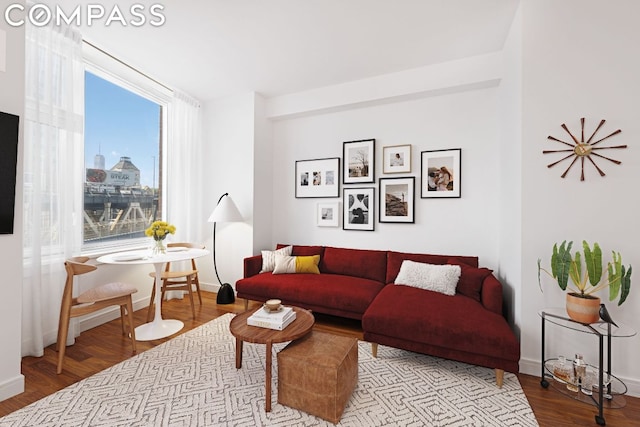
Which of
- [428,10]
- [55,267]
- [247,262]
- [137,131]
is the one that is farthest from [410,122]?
[55,267]

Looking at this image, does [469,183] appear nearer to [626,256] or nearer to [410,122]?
A: [410,122]

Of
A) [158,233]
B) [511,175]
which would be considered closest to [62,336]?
[158,233]

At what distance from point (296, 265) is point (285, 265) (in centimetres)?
14

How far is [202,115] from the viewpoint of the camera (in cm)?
451

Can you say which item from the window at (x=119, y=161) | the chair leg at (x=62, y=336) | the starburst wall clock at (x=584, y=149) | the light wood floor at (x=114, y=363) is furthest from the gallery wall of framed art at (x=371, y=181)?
the chair leg at (x=62, y=336)

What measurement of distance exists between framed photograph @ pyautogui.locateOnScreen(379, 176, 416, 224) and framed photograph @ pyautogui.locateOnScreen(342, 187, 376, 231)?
146mm

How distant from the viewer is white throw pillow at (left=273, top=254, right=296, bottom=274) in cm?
360

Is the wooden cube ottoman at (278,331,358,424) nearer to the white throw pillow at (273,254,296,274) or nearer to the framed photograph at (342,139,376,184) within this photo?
the white throw pillow at (273,254,296,274)

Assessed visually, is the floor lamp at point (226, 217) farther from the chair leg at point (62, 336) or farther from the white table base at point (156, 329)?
the chair leg at point (62, 336)

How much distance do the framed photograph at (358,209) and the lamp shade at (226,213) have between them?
147cm

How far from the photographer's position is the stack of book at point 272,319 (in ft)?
6.59

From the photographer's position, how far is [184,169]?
418 cm

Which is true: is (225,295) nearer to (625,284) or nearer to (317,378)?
(317,378)

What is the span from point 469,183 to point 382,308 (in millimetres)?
1869
